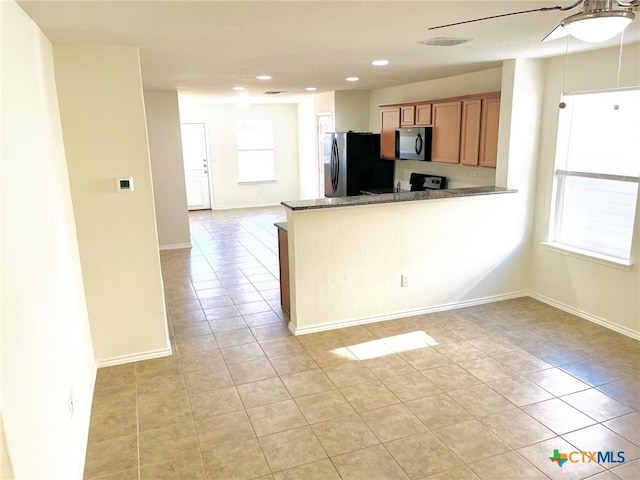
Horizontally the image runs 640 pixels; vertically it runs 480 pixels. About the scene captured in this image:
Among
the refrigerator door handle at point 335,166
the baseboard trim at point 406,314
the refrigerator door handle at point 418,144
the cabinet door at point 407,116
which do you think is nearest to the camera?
the baseboard trim at point 406,314

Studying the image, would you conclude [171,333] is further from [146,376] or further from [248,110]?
[248,110]

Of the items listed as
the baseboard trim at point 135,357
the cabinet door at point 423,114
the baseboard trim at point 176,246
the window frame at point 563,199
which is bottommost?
the baseboard trim at point 135,357

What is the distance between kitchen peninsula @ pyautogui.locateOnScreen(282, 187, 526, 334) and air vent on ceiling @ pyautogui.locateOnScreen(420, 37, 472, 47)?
1.31m

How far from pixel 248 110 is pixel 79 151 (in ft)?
23.9

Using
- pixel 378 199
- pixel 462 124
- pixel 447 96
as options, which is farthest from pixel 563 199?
pixel 447 96

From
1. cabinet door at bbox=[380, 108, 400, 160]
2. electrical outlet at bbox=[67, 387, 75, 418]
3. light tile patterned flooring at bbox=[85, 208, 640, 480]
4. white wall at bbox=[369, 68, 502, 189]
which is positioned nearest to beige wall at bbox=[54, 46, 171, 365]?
light tile patterned flooring at bbox=[85, 208, 640, 480]

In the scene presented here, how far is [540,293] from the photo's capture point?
15.6 ft

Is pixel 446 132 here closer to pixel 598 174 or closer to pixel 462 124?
pixel 462 124

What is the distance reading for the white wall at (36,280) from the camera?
1.52 metres


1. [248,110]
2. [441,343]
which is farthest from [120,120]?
[248,110]

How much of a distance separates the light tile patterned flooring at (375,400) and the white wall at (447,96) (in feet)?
5.41

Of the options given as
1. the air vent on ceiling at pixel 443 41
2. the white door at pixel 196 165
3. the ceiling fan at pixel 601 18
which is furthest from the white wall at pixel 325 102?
the ceiling fan at pixel 601 18

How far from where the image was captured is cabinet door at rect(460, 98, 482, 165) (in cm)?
477

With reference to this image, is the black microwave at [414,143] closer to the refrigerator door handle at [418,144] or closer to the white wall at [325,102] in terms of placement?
the refrigerator door handle at [418,144]
